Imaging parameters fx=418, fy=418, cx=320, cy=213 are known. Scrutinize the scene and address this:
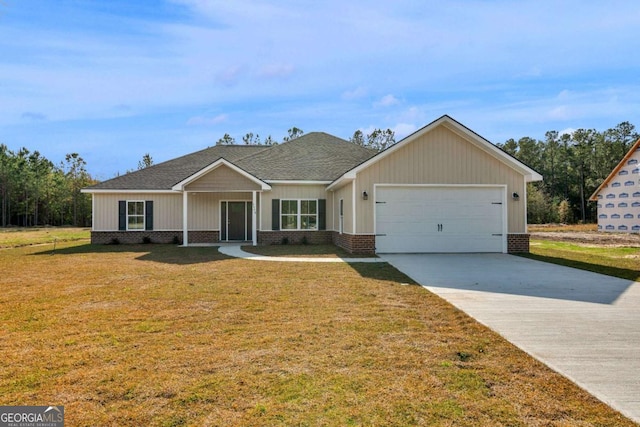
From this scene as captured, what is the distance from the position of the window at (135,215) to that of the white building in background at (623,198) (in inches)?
1284

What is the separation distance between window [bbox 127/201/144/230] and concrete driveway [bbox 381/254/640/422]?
14.4 m

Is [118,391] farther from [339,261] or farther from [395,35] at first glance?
[395,35]

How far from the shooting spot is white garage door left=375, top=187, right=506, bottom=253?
1495cm

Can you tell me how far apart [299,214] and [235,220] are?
11.9ft

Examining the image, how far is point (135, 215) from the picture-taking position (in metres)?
→ 20.9

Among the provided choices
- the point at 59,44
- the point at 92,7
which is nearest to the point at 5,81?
the point at 59,44

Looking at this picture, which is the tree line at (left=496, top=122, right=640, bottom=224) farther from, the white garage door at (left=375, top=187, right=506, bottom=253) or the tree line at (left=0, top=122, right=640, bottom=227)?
the white garage door at (left=375, top=187, right=506, bottom=253)

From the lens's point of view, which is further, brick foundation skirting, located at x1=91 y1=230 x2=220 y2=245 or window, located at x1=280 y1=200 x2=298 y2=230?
brick foundation skirting, located at x1=91 y1=230 x2=220 y2=245

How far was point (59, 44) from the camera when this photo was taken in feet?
43.4

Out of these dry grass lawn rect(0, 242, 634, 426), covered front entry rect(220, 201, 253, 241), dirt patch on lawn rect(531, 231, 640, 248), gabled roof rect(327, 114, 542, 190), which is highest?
gabled roof rect(327, 114, 542, 190)

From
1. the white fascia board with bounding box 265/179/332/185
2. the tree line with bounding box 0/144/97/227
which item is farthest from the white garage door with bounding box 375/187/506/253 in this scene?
the tree line with bounding box 0/144/97/227

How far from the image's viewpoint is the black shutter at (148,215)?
20.8 metres

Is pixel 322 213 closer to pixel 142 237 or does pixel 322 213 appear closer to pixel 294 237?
pixel 294 237

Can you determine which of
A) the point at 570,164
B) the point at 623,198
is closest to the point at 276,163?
the point at 623,198
